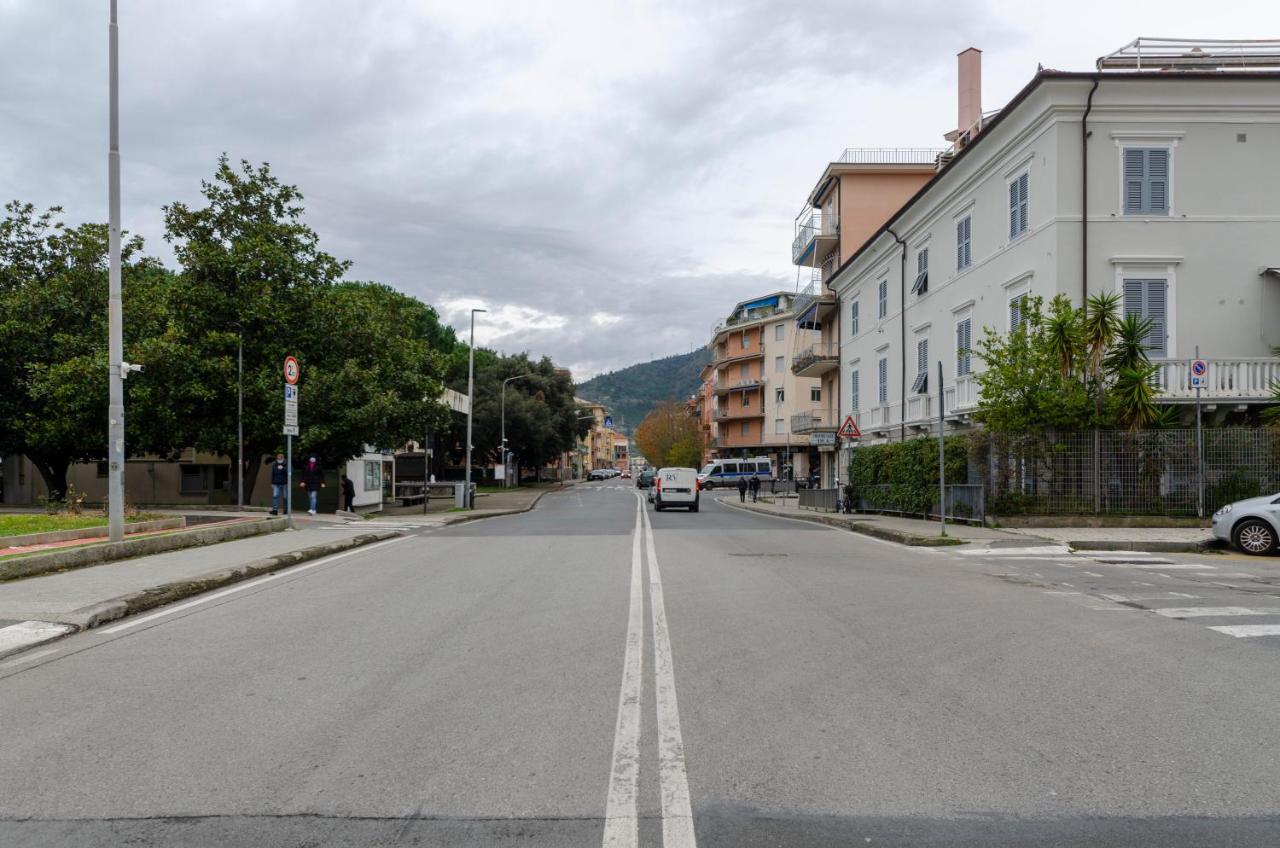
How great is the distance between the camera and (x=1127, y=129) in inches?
931

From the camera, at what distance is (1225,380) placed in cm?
2244

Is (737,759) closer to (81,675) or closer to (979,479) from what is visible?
(81,675)

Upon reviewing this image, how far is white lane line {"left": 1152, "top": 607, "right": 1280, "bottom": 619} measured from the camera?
9016 millimetres

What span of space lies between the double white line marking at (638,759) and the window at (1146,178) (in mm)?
21228

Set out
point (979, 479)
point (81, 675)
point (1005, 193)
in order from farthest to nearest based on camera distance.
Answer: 1. point (1005, 193)
2. point (979, 479)
3. point (81, 675)

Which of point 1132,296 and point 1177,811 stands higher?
point 1132,296

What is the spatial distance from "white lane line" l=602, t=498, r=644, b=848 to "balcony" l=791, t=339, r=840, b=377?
129 ft

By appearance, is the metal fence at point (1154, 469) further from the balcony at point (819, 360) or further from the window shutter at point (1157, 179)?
the balcony at point (819, 360)

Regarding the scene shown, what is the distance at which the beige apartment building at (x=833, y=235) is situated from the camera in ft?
139

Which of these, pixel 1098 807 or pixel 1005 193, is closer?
pixel 1098 807

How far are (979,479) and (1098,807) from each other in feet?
61.8

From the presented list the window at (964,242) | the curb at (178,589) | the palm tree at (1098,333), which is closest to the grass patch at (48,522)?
the curb at (178,589)

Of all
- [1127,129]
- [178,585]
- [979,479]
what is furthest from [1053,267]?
[178,585]

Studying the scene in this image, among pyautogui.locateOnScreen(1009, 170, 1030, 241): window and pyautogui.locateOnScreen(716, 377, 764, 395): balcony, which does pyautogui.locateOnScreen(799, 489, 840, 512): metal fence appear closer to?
pyautogui.locateOnScreen(1009, 170, 1030, 241): window
